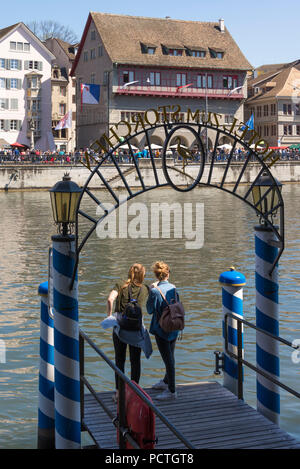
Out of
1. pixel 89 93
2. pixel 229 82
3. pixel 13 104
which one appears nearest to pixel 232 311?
pixel 89 93

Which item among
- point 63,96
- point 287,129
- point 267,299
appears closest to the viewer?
point 267,299

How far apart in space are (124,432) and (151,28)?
72.7 meters

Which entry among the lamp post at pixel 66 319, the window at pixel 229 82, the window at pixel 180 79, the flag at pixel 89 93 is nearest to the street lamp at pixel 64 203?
the lamp post at pixel 66 319

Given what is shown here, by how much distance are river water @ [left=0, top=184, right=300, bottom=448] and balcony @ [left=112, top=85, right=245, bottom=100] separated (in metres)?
36.4

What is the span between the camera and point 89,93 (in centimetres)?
5838

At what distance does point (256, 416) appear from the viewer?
7.79 m

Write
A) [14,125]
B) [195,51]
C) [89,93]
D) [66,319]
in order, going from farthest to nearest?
1. [195,51]
2. [14,125]
3. [89,93]
4. [66,319]

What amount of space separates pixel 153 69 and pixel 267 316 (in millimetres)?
67838

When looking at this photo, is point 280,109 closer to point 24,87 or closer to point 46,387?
point 24,87

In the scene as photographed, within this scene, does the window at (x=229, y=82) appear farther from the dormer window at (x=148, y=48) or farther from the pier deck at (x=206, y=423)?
the pier deck at (x=206, y=423)

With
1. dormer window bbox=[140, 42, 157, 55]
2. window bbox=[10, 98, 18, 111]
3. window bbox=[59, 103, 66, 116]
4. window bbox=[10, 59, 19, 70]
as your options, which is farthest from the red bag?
window bbox=[59, 103, 66, 116]

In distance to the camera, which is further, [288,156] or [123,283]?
[288,156]

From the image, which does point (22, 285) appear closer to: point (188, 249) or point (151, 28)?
point (188, 249)
